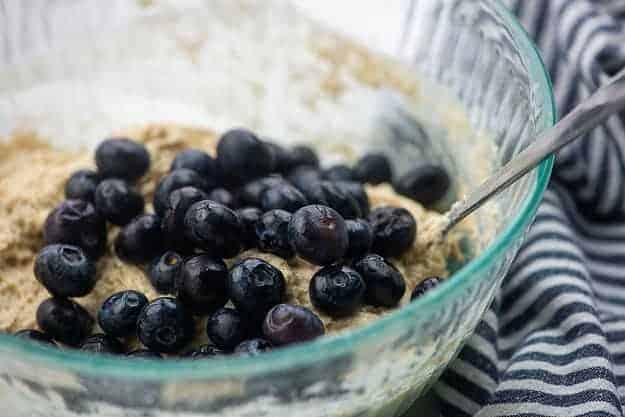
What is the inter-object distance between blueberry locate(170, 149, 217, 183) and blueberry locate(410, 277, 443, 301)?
1.26 feet

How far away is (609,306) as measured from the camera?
1.35m

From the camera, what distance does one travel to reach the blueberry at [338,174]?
4.50ft

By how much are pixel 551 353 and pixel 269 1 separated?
34.8 inches

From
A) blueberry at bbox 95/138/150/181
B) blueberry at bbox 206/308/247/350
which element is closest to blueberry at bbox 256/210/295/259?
blueberry at bbox 206/308/247/350

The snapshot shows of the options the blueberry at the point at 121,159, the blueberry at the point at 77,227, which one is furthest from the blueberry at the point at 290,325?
the blueberry at the point at 121,159

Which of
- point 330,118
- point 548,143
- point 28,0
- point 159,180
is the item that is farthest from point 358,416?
point 28,0

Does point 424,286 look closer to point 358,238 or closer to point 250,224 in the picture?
point 358,238

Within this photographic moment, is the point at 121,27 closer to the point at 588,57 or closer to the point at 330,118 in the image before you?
the point at 330,118

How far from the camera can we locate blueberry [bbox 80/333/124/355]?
40.6 inches

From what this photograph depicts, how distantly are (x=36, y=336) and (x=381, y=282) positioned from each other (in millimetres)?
460

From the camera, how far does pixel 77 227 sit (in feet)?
3.80

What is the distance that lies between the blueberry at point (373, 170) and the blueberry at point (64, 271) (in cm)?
55

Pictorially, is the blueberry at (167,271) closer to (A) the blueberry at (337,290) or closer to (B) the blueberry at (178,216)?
(B) the blueberry at (178,216)

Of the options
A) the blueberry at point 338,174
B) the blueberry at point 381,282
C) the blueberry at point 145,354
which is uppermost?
the blueberry at point 381,282
